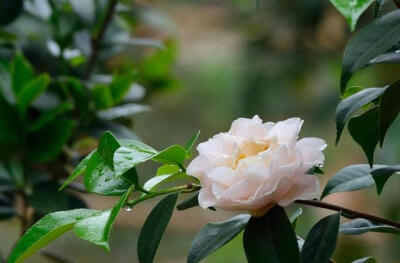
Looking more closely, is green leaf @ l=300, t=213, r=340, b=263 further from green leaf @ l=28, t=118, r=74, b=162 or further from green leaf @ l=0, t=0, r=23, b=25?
green leaf @ l=0, t=0, r=23, b=25

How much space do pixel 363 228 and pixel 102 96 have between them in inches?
22.7

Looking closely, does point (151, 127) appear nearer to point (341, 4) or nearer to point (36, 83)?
point (36, 83)

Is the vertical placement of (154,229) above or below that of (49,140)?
above

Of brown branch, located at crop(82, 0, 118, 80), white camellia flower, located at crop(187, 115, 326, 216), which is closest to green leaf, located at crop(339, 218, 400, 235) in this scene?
white camellia flower, located at crop(187, 115, 326, 216)

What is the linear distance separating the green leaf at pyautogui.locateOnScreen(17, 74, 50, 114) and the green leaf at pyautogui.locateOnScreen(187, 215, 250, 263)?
53cm

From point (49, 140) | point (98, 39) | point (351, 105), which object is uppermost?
point (351, 105)

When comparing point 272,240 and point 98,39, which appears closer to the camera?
point 272,240

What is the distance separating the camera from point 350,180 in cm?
63

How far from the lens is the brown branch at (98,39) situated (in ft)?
3.80

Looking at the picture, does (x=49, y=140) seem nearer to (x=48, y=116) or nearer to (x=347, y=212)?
Answer: (x=48, y=116)

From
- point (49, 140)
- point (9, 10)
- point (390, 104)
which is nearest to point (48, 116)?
point (49, 140)

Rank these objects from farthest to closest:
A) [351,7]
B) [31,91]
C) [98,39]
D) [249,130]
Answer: [98,39], [31,91], [249,130], [351,7]

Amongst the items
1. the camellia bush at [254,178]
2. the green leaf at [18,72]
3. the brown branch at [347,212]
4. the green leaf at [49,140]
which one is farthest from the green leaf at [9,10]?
the brown branch at [347,212]

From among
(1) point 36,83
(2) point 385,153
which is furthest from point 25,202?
(2) point 385,153
